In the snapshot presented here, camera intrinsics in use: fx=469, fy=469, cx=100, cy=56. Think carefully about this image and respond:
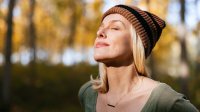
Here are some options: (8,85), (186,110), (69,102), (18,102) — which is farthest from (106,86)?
(69,102)

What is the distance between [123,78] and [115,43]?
0.59ft

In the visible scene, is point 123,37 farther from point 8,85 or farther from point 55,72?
point 55,72

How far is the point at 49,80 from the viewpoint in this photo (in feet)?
62.0

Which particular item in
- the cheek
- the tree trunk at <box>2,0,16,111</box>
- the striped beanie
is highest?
the striped beanie

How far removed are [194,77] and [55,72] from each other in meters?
6.19

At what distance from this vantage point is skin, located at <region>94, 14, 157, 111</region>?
7.06ft

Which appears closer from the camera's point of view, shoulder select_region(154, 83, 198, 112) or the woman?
shoulder select_region(154, 83, 198, 112)

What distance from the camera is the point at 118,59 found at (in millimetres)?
2180

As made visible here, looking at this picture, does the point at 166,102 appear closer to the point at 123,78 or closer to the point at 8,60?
the point at 123,78

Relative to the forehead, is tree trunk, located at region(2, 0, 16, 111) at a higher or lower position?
lower

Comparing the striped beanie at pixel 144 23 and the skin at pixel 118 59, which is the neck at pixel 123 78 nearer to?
the skin at pixel 118 59

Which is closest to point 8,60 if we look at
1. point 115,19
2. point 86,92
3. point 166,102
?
point 86,92

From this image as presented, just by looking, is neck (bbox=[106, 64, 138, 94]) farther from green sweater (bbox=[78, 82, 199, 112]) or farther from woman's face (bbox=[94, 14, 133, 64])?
green sweater (bbox=[78, 82, 199, 112])

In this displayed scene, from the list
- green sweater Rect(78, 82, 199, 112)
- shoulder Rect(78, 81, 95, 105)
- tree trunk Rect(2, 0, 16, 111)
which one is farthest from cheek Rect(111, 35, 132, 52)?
tree trunk Rect(2, 0, 16, 111)
